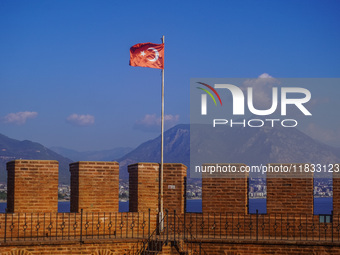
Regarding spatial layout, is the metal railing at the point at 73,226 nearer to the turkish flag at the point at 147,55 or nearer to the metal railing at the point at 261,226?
the metal railing at the point at 261,226

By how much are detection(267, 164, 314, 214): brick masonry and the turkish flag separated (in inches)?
185

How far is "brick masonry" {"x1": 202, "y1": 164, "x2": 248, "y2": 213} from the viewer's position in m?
19.5

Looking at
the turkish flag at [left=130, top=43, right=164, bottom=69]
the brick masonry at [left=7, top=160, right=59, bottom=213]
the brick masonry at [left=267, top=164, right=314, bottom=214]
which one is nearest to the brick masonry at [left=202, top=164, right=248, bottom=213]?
the brick masonry at [left=267, top=164, right=314, bottom=214]

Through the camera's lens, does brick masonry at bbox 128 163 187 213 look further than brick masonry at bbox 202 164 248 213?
Yes

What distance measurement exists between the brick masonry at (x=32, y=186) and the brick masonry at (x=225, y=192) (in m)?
4.25

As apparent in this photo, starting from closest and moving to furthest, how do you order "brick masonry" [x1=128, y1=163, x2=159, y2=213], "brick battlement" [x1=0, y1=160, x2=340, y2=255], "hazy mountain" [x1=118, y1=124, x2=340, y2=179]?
"brick battlement" [x1=0, y1=160, x2=340, y2=255]
"brick masonry" [x1=128, y1=163, x2=159, y2=213]
"hazy mountain" [x1=118, y1=124, x2=340, y2=179]

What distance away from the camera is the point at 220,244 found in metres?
18.8

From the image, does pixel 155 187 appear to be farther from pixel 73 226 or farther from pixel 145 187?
pixel 73 226

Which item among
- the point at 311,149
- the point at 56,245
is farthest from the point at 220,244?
the point at 311,149

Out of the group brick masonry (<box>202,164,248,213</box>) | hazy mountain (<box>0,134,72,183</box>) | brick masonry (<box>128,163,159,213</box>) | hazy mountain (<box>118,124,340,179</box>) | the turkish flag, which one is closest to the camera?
brick masonry (<box>202,164,248,213</box>)

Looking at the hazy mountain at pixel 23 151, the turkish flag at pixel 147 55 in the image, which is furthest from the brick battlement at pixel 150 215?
the hazy mountain at pixel 23 151

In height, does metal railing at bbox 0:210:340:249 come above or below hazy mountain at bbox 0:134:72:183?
below

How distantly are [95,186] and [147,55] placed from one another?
4.17m

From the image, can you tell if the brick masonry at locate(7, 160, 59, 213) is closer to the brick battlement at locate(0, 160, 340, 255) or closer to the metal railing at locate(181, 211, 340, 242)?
the brick battlement at locate(0, 160, 340, 255)
